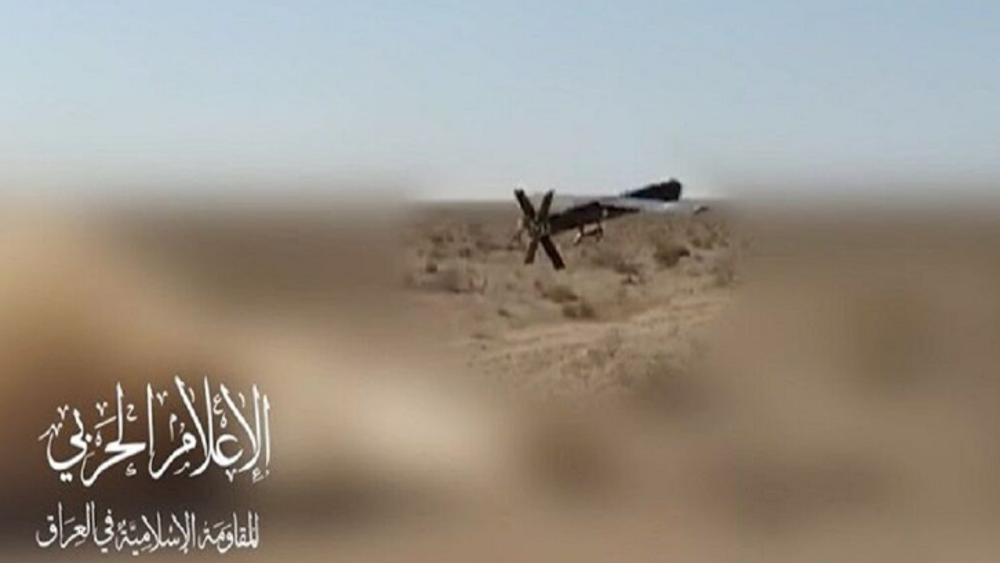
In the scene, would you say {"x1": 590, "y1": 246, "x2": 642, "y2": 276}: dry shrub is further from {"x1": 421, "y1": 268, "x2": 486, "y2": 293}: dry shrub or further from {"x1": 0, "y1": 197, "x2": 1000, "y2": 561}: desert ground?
{"x1": 421, "y1": 268, "x2": 486, "y2": 293}: dry shrub

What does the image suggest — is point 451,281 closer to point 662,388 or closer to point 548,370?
point 548,370

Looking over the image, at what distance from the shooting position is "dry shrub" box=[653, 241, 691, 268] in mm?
2143

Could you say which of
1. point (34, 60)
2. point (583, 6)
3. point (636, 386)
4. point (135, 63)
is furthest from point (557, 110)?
point (34, 60)

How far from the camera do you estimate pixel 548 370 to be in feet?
6.97

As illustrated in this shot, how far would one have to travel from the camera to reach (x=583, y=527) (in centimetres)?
213

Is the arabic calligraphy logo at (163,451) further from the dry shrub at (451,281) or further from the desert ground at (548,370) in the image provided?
the dry shrub at (451,281)

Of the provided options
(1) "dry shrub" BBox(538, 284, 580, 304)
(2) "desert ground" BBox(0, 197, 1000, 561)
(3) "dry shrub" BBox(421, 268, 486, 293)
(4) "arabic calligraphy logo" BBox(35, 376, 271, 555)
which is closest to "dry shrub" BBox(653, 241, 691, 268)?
(2) "desert ground" BBox(0, 197, 1000, 561)

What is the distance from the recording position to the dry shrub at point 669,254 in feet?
7.03

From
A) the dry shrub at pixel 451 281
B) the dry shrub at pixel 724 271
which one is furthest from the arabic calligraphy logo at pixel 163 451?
the dry shrub at pixel 724 271

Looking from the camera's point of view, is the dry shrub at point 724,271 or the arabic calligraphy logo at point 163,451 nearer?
the arabic calligraphy logo at point 163,451

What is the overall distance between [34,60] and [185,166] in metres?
0.24

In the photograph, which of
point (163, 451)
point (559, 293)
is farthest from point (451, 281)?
point (163, 451)

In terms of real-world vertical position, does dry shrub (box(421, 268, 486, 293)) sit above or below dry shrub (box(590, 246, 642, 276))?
below

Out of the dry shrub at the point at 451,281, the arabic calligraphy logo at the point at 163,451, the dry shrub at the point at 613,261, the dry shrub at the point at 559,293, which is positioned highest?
the dry shrub at the point at 613,261
